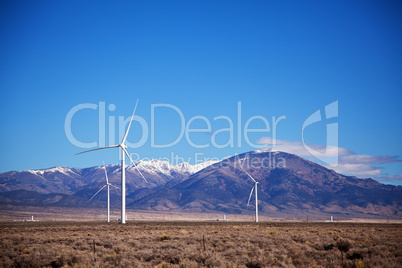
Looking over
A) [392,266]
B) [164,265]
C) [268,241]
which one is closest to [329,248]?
[268,241]

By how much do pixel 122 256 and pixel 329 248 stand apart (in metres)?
16.6

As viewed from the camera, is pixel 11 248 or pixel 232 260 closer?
pixel 232 260

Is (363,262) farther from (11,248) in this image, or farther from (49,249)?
(11,248)

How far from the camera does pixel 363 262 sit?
90.4 feet

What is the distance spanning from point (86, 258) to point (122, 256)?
264 cm

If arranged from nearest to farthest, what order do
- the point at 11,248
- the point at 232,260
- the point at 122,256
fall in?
1. the point at 232,260
2. the point at 122,256
3. the point at 11,248

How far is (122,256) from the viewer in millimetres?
31844

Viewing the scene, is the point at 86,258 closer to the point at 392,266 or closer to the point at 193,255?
the point at 193,255

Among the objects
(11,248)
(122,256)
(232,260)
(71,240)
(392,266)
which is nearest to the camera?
(392,266)

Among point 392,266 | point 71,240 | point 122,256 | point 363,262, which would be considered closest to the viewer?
point 392,266

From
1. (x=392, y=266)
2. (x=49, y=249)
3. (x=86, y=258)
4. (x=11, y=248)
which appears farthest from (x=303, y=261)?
(x=11, y=248)

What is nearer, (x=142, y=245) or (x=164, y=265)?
(x=164, y=265)

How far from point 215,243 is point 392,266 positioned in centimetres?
1675

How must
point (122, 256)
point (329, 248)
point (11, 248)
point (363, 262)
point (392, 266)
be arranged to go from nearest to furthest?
point (392, 266) → point (363, 262) → point (122, 256) → point (329, 248) → point (11, 248)
